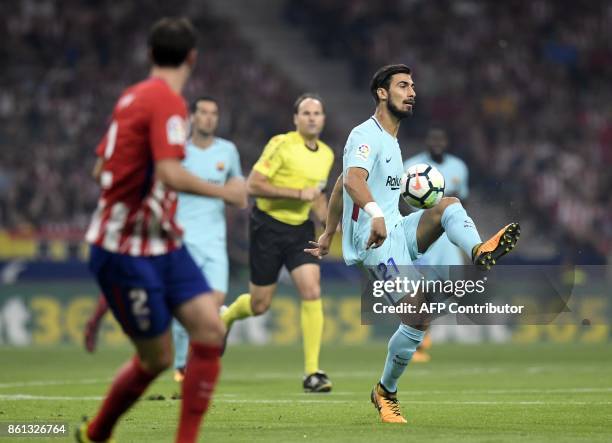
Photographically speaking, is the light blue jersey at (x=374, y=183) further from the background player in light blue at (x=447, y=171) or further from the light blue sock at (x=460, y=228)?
the background player in light blue at (x=447, y=171)

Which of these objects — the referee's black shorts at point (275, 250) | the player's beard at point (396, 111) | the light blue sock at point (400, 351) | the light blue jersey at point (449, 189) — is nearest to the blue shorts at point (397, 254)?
the light blue sock at point (400, 351)

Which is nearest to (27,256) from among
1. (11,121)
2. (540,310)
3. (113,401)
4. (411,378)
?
(11,121)

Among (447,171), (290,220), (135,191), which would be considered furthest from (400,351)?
(447,171)

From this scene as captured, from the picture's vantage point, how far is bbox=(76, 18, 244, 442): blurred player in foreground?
21.9 ft

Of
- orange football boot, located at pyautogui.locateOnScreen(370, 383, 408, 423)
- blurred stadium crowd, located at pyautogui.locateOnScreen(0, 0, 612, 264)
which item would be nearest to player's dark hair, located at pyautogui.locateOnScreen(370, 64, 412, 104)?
orange football boot, located at pyautogui.locateOnScreen(370, 383, 408, 423)

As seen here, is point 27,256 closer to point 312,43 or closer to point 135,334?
point 312,43

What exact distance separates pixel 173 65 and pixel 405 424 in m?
3.56

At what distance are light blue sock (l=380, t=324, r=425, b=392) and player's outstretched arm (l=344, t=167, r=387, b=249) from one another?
2.71 ft

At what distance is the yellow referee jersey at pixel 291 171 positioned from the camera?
13.1m

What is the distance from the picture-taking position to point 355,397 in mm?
11750

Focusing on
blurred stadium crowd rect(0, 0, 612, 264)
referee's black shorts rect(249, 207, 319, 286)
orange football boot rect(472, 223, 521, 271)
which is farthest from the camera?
blurred stadium crowd rect(0, 0, 612, 264)

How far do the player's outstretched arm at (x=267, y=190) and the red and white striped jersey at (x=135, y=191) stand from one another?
18.6ft

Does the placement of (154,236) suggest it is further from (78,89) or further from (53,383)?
(78,89)

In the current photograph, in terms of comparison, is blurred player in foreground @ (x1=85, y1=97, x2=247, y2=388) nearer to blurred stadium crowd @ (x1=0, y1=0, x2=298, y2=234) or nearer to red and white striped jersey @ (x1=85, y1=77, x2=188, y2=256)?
red and white striped jersey @ (x1=85, y1=77, x2=188, y2=256)
